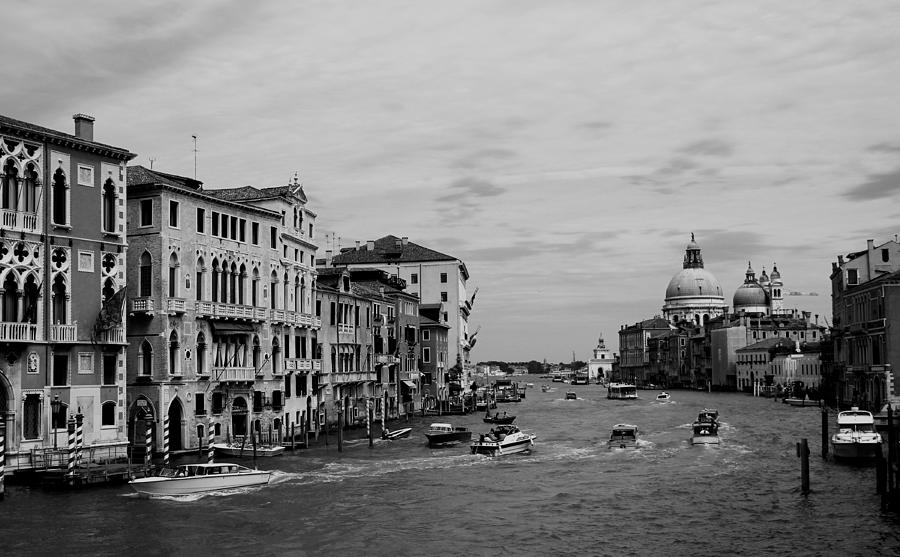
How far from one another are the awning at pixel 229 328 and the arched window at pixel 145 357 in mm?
3431

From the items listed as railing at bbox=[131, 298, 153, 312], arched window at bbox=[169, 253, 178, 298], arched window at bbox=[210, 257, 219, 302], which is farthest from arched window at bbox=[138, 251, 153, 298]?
arched window at bbox=[210, 257, 219, 302]

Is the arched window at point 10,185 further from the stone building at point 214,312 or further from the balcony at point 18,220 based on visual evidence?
the stone building at point 214,312

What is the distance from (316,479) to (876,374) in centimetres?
5149

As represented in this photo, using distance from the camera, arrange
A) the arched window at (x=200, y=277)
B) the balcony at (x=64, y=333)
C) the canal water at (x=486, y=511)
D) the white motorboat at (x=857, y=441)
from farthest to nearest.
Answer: the arched window at (x=200, y=277)
the white motorboat at (x=857, y=441)
the balcony at (x=64, y=333)
the canal water at (x=486, y=511)

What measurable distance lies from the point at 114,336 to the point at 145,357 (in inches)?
172

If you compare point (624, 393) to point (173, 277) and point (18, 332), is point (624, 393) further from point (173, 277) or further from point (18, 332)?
point (18, 332)

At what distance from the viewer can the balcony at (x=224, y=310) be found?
44719 mm

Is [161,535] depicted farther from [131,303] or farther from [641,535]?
[131,303]

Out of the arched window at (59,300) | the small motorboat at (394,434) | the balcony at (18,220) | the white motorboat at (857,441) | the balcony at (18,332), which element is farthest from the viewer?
the small motorboat at (394,434)

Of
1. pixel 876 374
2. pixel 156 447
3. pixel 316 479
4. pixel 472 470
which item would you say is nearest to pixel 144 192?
pixel 156 447

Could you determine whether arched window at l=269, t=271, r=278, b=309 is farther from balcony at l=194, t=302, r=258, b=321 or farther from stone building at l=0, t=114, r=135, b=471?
stone building at l=0, t=114, r=135, b=471

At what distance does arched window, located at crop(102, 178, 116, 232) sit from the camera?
38969 millimetres

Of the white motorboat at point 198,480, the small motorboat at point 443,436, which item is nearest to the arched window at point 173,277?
the white motorboat at point 198,480

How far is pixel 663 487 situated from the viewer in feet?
122
